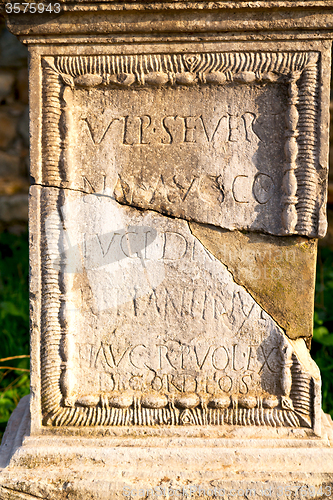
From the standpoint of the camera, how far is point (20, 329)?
3.14 metres

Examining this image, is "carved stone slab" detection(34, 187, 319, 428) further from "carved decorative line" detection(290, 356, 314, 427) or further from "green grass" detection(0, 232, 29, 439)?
"green grass" detection(0, 232, 29, 439)

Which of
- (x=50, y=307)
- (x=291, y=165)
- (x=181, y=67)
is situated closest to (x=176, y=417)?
(x=50, y=307)

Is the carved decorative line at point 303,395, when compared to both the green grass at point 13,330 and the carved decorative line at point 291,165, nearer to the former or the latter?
the carved decorative line at point 291,165

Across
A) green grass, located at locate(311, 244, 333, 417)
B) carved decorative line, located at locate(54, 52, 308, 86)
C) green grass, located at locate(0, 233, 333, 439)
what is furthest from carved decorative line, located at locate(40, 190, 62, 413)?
green grass, located at locate(311, 244, 333, 417)

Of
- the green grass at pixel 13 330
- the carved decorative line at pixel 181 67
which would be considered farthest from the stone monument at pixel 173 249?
the green grass at pixel 13 330

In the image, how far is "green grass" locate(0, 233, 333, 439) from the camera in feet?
8.66

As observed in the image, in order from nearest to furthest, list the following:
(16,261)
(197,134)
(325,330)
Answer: (197,134) → (325,330) → (16,261)

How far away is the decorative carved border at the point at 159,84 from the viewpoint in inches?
66.2

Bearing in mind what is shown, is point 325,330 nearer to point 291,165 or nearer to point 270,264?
point 270,264

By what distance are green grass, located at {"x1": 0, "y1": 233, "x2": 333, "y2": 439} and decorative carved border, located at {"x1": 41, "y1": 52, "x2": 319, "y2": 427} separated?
85 centimetres

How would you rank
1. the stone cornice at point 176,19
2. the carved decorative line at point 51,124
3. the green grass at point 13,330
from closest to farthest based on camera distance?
1. the stone cornice at point 176,19
2. the carved decorative line at point 51,124
3. the green grass at point 13,330

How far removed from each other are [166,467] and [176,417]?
0.18m

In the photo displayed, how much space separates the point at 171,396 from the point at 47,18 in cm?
152

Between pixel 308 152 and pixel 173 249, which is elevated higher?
pixel 308 152
